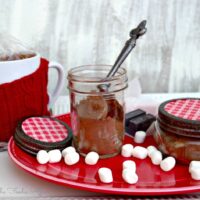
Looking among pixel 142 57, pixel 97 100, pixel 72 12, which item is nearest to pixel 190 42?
pixel 142 57

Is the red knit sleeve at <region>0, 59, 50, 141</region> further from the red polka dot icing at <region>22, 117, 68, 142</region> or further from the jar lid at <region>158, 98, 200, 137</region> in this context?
the jar lid at <region>158, 98, 200, 137</region>

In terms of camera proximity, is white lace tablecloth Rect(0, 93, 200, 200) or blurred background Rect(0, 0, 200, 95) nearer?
white lace tablecloth Rect(0, 93, 200, 200)

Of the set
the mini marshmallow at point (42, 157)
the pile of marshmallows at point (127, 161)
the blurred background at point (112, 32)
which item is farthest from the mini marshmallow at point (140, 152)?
the blurred background at point (112, 32)

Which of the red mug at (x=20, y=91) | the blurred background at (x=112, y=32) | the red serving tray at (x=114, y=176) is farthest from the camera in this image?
the blurred background at (x=112, y=32)

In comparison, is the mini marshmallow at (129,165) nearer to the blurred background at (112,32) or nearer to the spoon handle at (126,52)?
the spoon handle at (126,52)

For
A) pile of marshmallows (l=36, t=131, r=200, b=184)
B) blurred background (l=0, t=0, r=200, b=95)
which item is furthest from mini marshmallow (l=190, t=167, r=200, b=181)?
blurred background (l=0, t=0, r=200, b=95)

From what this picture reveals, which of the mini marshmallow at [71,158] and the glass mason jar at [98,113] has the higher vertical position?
the glass mason jar at [98,113]
